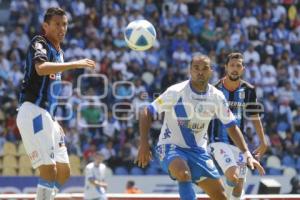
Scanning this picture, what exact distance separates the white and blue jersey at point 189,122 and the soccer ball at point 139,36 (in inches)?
125

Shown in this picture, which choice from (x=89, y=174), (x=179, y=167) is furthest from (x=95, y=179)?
(x=179, y=167)

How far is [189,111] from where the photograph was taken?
927 cm

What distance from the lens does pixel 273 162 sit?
2008cm

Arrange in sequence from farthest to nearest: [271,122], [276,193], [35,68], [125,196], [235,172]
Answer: [271,122] → [276,193] → [125,196] → [235,172] → [35,68]

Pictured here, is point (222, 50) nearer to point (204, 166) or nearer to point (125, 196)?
point (125, 196)

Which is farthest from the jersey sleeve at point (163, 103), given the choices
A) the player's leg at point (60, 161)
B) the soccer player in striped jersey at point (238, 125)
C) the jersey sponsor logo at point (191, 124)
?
the soccer player in striped jersey at point (238, 125)

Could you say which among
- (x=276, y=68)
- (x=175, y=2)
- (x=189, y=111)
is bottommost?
(x=189, y=111)

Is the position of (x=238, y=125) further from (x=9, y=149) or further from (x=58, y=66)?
(x=9, y=149)

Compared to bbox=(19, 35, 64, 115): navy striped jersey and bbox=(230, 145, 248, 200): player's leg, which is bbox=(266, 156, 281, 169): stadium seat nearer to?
bbox=(230, 145, 248, 200): player's leg

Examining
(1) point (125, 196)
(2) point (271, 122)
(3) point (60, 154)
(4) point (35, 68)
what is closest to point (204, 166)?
(3) point (60, 154)

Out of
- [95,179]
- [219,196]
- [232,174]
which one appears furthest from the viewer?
[95,179]

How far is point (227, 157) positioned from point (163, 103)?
2.50 meters

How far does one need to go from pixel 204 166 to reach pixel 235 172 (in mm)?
2102

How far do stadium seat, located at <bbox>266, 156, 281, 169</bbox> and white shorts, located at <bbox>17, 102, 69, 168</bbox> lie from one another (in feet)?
38.9
